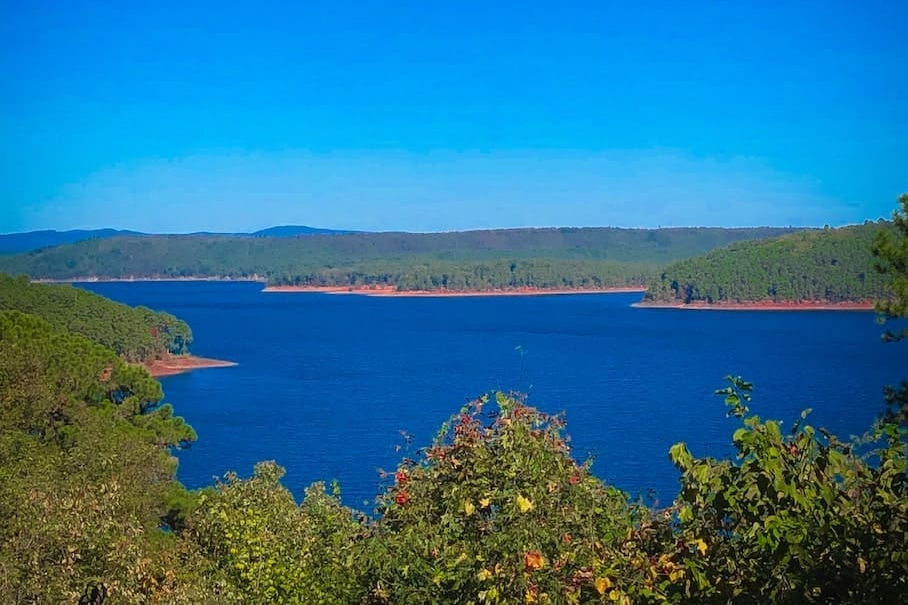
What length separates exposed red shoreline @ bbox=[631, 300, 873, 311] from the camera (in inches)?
4710

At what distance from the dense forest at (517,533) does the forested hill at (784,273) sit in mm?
116770

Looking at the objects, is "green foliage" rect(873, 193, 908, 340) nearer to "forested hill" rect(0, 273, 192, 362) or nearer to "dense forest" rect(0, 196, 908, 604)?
"dense forest" rect(0, 196, 908, 604)

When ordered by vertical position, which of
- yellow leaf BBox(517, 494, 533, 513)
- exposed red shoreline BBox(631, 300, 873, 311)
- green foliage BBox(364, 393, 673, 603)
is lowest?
exposed red shoreline BBox(631, 300, 873, 311)

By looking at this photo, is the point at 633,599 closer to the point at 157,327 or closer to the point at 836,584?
the point at 836,584

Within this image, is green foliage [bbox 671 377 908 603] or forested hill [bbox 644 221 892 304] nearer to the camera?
green foliage [bbox 671 377 908 603]

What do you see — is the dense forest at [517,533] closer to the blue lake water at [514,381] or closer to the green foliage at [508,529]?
the green foliage at [508,529]

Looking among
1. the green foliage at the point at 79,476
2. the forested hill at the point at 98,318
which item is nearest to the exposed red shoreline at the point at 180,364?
the forested hill at the point at 98,318

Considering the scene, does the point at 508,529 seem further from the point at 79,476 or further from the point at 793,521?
the point at 79,476

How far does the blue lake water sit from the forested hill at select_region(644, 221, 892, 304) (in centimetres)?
920

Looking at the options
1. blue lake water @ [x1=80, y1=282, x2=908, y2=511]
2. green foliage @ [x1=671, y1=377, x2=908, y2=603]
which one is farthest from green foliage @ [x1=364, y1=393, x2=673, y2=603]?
blue lake water @ [x1=80, y1=282, x2=908, y2=511]

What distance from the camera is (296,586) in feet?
25.0

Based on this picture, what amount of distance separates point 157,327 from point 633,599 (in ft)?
221

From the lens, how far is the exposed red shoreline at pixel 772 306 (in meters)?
120

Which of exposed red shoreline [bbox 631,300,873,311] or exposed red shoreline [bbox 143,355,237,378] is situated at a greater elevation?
exposed red shoreline [bbox 631,300,873,311]
